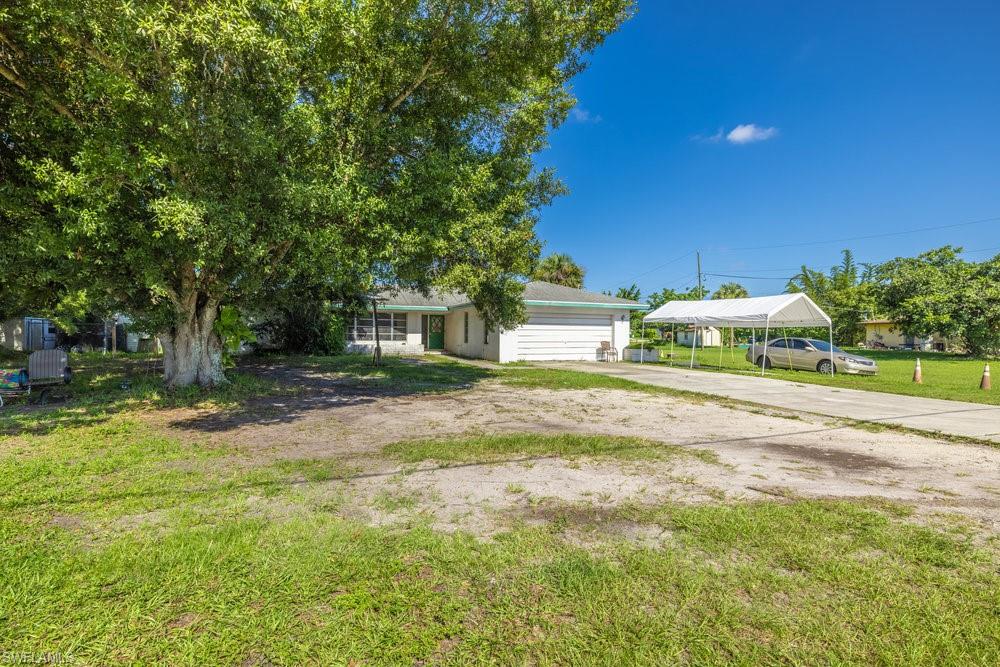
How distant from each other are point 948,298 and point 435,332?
26.8 meters

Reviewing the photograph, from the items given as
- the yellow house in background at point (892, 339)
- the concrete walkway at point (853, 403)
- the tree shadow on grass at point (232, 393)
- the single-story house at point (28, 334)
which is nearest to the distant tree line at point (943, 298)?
the yellow house in background at point (892, 339)

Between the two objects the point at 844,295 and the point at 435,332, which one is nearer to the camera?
the point at 435,332

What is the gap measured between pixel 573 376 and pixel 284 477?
10.0m

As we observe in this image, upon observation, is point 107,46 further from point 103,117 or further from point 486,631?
point 486,631

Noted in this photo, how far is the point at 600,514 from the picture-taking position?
11.4ft

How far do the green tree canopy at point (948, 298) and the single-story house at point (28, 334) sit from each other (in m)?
41.6

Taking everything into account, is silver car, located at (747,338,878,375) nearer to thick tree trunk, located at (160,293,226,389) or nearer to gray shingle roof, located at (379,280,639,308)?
gray shingle roof, located at (379,280,639,308)

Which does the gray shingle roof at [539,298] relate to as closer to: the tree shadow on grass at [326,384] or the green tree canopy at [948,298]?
the tree shadow on grass at [326,384]

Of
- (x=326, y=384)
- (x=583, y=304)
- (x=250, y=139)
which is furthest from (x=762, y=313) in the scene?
(x=250, y=139)

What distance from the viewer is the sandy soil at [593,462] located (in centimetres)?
378

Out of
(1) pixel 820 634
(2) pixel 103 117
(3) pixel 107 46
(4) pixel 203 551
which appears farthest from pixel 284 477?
(2) pixel 103 117


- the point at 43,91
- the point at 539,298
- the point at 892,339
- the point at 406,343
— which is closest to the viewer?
the point at 43,91

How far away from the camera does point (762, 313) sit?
14758mm

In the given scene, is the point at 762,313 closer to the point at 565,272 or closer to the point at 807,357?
the point at 807,357
